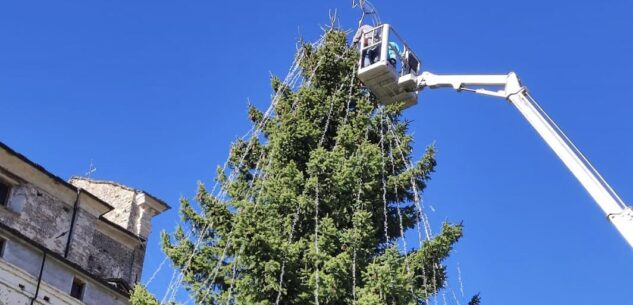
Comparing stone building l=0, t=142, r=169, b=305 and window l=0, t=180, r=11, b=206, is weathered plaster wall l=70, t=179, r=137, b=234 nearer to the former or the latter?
stone building l=0, t=142, r=169, b=305

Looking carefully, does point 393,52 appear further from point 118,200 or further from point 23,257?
point 118,200

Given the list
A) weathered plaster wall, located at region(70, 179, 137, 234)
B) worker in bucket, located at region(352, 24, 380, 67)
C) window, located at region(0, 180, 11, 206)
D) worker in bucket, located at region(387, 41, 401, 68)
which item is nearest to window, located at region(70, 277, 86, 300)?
window, located at region(0, 180, 11, 206)

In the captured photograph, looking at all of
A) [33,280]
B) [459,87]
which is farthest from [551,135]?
[33,280]

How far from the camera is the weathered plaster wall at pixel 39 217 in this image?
71.3ft

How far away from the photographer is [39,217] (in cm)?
2252

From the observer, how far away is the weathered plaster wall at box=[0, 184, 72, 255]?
21734 mm

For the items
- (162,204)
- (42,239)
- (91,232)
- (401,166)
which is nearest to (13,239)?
(42,239)

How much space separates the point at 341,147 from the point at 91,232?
977 centimetres

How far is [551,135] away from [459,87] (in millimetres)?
2716

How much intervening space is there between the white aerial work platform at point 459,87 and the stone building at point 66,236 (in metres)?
8.49

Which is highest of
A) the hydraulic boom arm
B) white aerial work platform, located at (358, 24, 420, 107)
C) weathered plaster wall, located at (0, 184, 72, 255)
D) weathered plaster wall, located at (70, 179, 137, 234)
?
weathered plaster wall, located at (70, 179, 137, 234)

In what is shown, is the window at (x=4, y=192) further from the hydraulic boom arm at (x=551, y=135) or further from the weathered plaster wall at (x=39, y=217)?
the hydraulic boom arm at (x=551, y=135)

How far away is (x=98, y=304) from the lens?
70.7ft

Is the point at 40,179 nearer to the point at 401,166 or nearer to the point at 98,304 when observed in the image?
the point at 98,304
